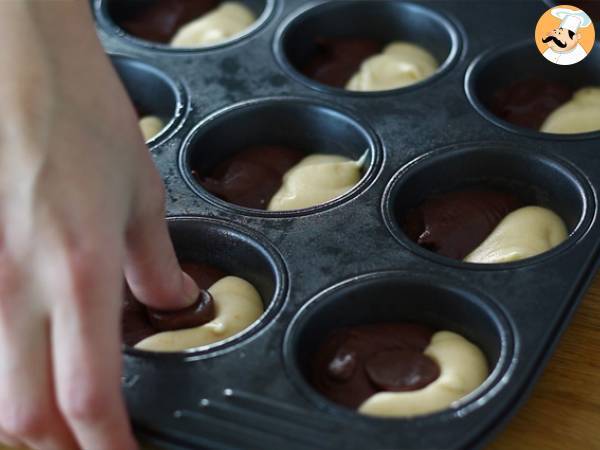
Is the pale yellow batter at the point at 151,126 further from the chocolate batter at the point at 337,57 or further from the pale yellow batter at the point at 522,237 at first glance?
the pale yellow batter at the point at 522,237

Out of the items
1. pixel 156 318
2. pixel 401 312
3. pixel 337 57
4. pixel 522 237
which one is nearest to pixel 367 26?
pixel 337 57

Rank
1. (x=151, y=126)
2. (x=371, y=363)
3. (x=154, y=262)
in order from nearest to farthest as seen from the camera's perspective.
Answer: (x=154, y=262)
(x=371, y=363)
(x=151, y=126)

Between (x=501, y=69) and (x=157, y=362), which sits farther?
(x=501, y=69)

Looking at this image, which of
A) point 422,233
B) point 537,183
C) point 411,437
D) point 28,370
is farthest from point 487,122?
point 28,370

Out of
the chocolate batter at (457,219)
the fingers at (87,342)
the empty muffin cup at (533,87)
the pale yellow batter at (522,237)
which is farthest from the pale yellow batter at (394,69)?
the fingers at (87,342)

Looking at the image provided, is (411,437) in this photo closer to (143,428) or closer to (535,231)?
(143,428)

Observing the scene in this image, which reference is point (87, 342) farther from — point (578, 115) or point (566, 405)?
point (578, 115)

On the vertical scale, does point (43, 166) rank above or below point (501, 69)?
above
